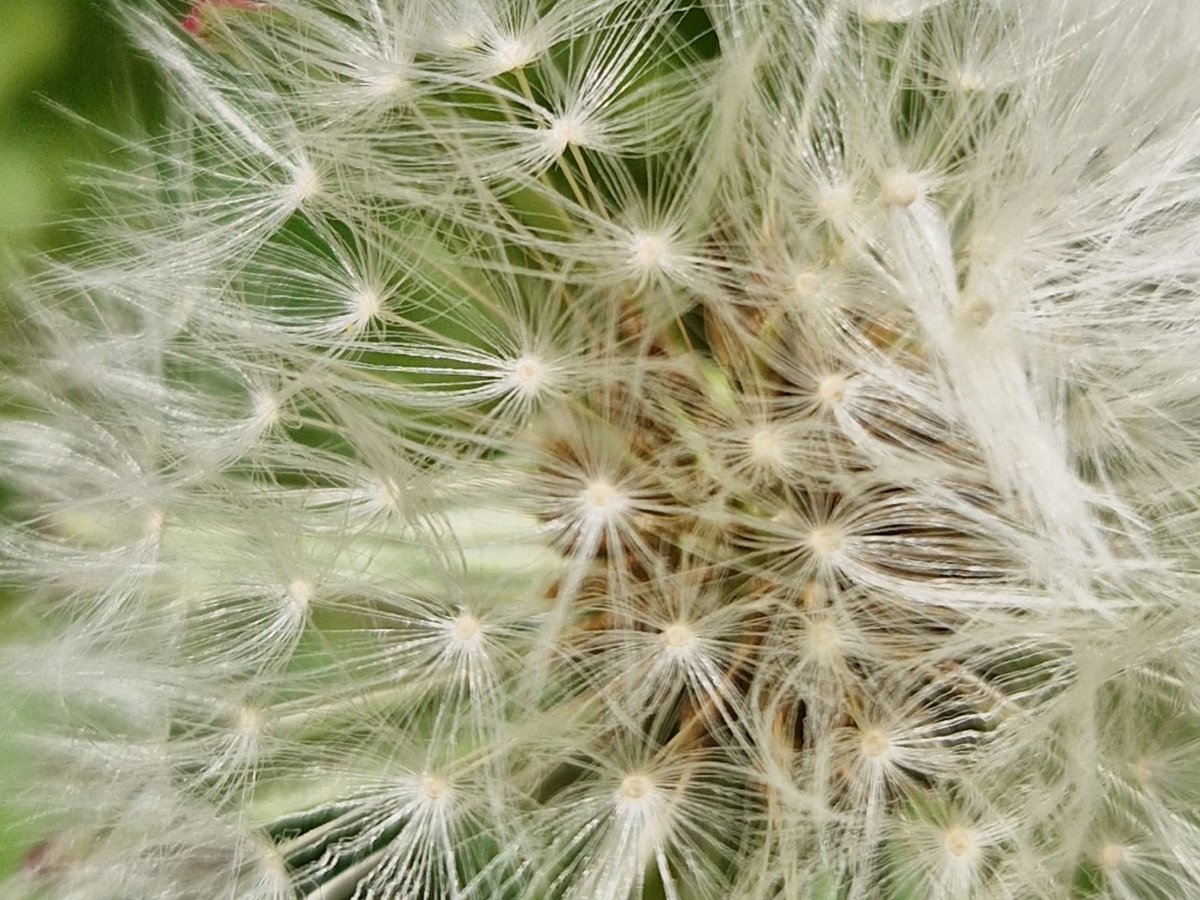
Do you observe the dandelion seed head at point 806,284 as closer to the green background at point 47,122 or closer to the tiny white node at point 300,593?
the tiny white node at point 300,593

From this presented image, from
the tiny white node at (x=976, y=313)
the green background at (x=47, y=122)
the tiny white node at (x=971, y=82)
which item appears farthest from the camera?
the green background at (x=47, y=122)

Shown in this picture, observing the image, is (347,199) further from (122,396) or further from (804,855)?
(804,855)

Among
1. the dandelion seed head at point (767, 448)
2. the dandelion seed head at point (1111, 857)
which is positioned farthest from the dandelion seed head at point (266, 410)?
the dandelion seed head at point (1111, 857)

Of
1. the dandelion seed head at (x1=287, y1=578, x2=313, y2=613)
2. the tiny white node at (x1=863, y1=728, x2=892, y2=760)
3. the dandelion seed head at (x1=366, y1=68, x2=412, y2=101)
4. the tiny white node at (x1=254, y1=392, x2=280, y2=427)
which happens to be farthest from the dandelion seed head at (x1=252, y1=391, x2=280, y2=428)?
the tiny white node at (x1=863, y1=728, x2=892, y2=760)

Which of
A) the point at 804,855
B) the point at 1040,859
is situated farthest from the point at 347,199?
the point at 1040,859

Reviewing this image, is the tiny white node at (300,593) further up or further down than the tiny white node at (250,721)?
further up

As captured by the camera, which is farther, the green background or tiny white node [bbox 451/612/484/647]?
the green background

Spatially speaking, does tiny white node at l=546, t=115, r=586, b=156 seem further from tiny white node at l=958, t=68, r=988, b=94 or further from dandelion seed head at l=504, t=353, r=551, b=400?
tiny white node at l=958, t=68, r=988, b=94
